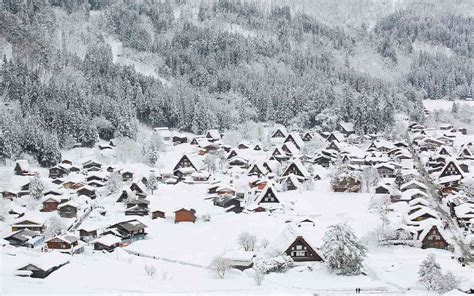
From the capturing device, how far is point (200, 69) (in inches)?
4296

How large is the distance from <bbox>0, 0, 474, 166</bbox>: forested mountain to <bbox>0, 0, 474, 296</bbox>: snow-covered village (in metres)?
0.43

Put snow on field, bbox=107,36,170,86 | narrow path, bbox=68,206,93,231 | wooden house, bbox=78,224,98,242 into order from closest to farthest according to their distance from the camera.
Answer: wooden house, bbox=78,224,98,242, narrow path, bbox=68,206,93,231, snow on field, bbox=107,36,170,86

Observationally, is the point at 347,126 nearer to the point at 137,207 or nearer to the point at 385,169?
the point at 385,169

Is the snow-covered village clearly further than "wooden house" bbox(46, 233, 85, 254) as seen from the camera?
No

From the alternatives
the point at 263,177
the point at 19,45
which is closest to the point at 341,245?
the point at 263,177

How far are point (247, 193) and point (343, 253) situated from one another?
21.2 m

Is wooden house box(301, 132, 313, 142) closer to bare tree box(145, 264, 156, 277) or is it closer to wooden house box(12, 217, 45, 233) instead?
wooden house box(12, 217, 45, 233)

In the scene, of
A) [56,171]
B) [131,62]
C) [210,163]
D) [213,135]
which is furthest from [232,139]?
[131,62]

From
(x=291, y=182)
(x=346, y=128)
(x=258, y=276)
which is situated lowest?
(x=346, y=128)

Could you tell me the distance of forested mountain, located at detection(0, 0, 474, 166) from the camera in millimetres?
75500

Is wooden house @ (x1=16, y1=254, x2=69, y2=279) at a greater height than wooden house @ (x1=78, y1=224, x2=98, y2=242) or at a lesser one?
greater

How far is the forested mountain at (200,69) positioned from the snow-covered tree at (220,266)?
131 feet

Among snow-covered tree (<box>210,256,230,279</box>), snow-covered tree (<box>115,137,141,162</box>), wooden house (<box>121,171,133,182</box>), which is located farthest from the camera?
snow-covered tree (<box>115,137,141,162</box>)

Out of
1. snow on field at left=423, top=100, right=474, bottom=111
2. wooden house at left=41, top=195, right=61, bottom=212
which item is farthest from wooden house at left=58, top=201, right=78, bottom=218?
snow on field at left=423, top=100, right=474, bottom=111
